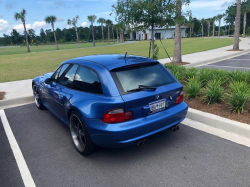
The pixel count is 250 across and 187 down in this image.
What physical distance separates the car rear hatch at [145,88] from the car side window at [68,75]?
1.03 meters

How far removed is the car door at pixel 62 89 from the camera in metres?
3.88

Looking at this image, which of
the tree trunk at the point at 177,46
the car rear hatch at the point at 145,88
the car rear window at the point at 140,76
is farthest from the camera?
the tree trunk at the point at 177,46

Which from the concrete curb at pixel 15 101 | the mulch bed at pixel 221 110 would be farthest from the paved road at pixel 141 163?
the concrete curb at pixel 15 101

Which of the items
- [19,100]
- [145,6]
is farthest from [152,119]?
[19,100]

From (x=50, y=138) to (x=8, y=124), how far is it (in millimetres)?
1549

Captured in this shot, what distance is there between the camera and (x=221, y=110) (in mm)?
4594

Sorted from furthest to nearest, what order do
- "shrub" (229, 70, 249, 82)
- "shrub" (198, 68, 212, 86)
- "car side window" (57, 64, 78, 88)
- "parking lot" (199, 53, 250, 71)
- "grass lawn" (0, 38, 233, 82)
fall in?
"grass lawn" (0, 38, 233, 82) → "parking lot" (199, 53, 250, 71) → "shrub" (198, 68, 212, 86) → "shrub" (229, 70, 249, 82) → "car side window" (57, 64, 78, 88)

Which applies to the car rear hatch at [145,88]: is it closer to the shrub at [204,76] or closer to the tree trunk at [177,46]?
the shrub at [204,76]

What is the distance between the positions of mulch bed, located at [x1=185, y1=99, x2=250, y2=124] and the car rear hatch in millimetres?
1412

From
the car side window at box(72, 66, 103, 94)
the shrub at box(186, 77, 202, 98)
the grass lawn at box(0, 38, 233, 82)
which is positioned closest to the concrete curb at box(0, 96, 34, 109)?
the car side window at box(72, 66, 103, 94)

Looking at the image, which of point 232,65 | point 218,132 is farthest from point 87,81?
point 232,65

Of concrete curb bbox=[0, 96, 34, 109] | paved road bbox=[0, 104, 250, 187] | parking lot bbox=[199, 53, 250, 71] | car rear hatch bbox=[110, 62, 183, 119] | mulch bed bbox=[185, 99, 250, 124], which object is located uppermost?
car rear hatch bbox=[110, 62, 183, 119]

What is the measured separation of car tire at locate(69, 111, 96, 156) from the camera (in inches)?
128

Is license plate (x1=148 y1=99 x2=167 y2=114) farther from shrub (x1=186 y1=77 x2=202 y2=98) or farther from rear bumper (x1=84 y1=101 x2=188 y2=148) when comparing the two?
shrub (x1=186 y1=77 x2=202 y2=98)
